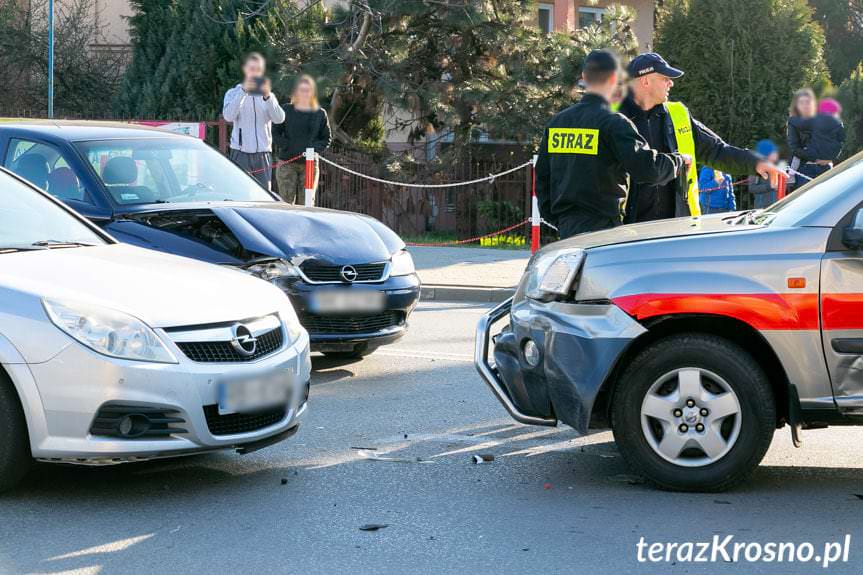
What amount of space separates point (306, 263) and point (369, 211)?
41.2ft

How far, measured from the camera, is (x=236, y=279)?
5.85 meters

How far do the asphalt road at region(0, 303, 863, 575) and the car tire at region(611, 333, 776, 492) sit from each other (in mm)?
124

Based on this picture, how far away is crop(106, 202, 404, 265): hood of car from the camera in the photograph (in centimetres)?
782

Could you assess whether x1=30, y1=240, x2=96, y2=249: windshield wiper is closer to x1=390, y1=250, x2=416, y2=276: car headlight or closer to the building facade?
x1=390, y1=250, x2=416, y2=276: car headlight

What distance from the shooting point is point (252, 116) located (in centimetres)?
1374

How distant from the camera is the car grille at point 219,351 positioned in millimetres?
5133

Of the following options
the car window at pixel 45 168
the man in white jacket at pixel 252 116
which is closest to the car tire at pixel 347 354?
the car window at pixel 45 168

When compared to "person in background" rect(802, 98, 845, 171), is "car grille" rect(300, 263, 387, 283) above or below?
below

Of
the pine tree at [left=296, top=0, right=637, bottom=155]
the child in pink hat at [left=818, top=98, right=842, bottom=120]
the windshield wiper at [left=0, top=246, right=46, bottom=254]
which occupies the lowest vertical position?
the windshield wiper at [left=0, top=246, right=46, bottom=254]

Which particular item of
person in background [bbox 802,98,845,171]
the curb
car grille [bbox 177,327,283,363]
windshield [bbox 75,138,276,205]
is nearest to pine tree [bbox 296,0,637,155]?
person in background [bbox 802,98,845,171]

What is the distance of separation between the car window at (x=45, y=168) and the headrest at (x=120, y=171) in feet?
0.62

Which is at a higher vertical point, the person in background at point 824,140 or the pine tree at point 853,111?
the pine tree at point 853,111

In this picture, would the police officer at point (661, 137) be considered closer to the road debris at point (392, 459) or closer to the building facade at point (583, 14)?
the road debris at point (392, 459)

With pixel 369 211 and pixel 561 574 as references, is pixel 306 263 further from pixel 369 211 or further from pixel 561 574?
pixel 369 211
